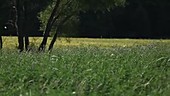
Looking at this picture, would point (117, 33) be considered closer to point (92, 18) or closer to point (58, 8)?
point (92, 18)

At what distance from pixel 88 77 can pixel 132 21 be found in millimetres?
79592

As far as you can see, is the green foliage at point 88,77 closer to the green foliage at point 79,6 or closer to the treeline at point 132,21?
the green foliage at point 79,6

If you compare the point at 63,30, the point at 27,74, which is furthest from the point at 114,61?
the point at 63,30

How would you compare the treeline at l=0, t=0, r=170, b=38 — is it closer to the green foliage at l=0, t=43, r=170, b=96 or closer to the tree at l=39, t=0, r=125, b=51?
the tree at l=39, t=0, r=125, b=51

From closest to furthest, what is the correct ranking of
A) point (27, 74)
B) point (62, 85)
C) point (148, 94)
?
1. point (148, 94)
2. point (62, 85)
3. point (27, 74)

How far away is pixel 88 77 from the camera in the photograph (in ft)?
32.0

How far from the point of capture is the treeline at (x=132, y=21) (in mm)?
88000

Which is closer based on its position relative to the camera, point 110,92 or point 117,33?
point 110,92

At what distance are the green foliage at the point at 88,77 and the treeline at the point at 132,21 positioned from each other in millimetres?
74679

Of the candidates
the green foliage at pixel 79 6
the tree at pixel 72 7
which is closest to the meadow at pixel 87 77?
the tree at pixel 72 7

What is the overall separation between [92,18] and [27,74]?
258 feet

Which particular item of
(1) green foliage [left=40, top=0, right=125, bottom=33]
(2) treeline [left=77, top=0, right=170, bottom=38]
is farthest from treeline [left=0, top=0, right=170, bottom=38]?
(1) green foliage [left=40, top=0, right=125, bottom=33]

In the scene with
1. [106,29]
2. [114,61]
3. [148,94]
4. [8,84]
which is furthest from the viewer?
[106,29]

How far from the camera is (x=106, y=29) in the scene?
8800 cm
